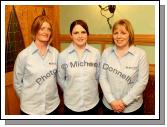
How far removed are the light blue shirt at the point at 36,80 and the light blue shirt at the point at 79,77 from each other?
0.16ft

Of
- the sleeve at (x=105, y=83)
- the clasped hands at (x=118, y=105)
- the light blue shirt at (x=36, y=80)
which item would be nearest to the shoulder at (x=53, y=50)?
the light blue shirt at (x=36, y=80)

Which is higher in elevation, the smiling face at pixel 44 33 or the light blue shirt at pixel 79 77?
the smiling face at pixel 44 33

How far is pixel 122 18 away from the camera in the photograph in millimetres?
1506

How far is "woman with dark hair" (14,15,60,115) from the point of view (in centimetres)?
148

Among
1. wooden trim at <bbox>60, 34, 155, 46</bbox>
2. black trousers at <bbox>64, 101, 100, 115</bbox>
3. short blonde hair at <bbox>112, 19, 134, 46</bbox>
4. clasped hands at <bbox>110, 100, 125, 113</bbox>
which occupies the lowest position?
black trousers at <bbox>64, 101, 100, 115</bbox>

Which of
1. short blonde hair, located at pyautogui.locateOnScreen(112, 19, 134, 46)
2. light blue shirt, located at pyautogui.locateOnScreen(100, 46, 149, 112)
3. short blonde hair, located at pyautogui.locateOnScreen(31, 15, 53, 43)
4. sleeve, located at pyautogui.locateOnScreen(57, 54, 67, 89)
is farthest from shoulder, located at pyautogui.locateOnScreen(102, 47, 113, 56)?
short blonde hair, located at pyautogui.locateOnScreen(31, 15, 53, 43)

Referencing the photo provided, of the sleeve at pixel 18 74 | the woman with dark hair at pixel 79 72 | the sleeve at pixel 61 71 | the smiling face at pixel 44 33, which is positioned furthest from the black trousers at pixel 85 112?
the smiling face at pixel 44 33

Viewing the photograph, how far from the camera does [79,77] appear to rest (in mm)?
1501

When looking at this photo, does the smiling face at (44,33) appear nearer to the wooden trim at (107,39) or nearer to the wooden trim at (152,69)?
the wooden trim at (107,39)

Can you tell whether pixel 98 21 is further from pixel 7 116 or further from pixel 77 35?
pixel 7 116

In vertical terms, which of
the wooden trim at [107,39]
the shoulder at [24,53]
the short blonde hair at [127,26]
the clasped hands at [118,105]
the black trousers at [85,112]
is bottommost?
the black trousers at [85,112]

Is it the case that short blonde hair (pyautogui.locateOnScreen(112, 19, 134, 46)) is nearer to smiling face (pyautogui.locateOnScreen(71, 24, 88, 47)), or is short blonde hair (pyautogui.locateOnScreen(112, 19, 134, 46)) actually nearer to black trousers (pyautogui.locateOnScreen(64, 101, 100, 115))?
smiling face (pyautogui.locateOnScreen(71, 24, 88, 47))

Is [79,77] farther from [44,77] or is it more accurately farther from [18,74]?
[18,74]

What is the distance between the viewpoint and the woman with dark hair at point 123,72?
150 centimetres
